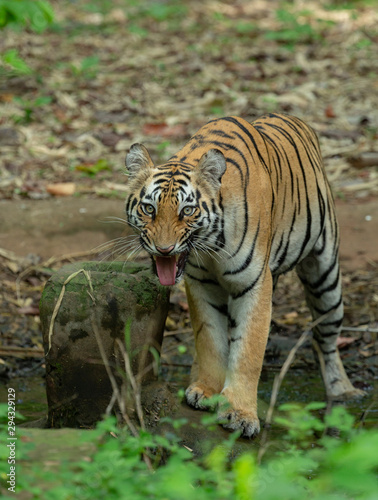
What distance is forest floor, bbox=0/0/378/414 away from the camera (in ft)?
22.6

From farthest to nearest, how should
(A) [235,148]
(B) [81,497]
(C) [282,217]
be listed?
(C) [282,217] → (A) [235,148] → (B) [81,497]

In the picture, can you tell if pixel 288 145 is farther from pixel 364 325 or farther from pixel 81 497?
pixel 81 497

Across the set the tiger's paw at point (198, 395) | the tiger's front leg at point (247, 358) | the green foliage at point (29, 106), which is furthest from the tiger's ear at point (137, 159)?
the green foliage at point (29, 106)

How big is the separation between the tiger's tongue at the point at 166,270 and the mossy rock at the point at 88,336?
33cm

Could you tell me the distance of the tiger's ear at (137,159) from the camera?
4180 mm

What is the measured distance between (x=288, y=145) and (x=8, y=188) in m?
4.23

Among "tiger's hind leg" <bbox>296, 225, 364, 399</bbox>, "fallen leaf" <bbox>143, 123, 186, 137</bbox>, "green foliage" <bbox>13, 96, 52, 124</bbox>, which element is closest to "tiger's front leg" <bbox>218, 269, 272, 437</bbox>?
"tiger's hind leg" <bbox>296, 225, 364, 399</bbox>

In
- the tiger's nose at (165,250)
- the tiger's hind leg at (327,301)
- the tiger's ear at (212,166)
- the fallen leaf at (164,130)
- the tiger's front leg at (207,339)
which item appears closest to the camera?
the tiger's nose at (165,250)

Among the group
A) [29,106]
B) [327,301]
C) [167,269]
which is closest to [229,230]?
[167,269]

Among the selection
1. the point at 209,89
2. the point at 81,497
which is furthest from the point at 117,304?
the point at 209,89

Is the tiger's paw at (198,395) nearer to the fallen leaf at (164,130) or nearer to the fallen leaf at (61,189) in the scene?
the fallen leaf at (61,189)

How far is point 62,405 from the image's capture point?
13.8 ft

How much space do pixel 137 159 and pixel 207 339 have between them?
3.82 ft

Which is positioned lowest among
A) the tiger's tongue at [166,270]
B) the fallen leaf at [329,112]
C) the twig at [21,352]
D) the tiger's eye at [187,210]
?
the twig at [21,352]
